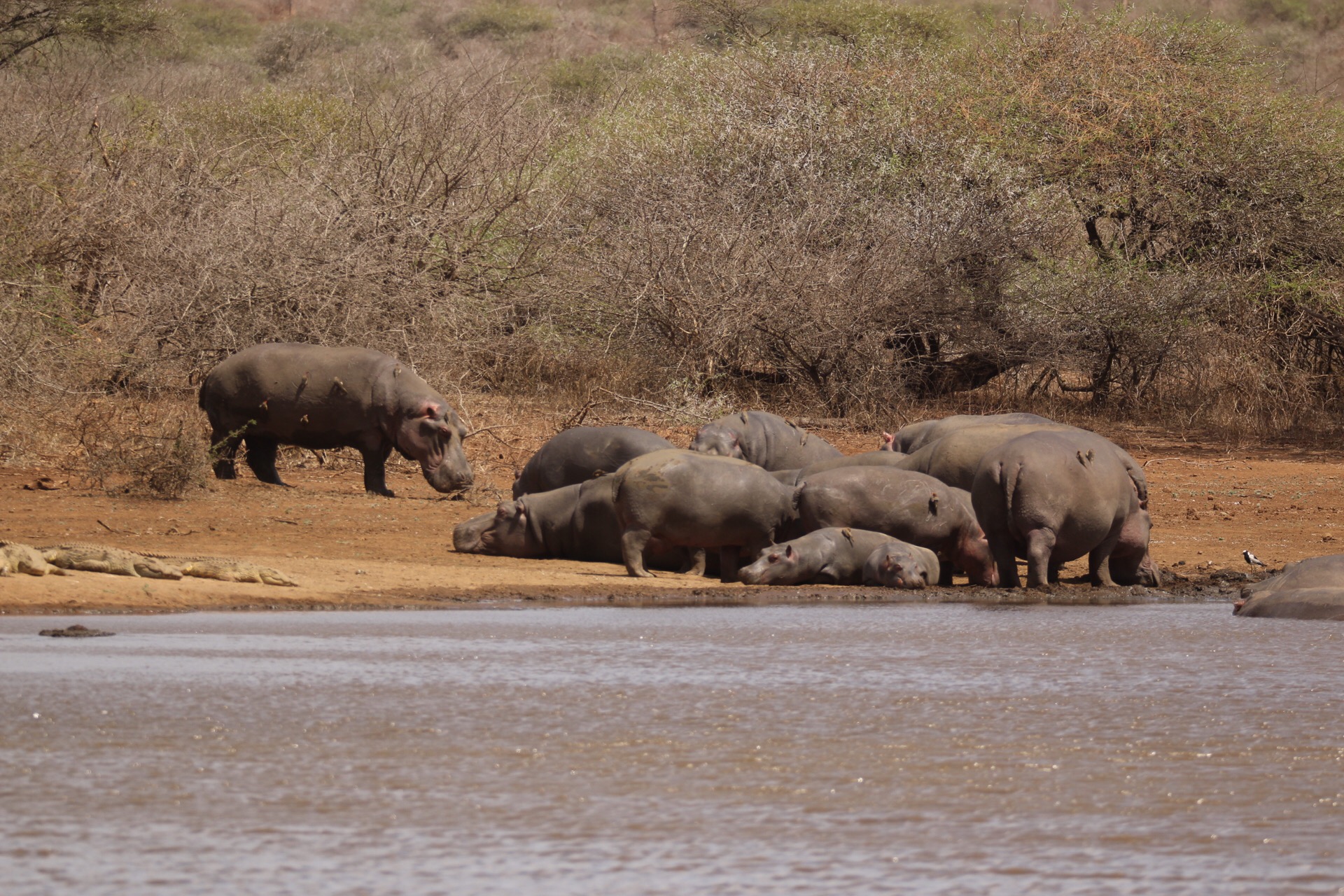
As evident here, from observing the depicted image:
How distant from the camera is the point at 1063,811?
3.83 metres

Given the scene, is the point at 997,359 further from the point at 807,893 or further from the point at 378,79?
the point at 807,893

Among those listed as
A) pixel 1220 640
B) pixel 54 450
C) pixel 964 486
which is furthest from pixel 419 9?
pixel 1220 640

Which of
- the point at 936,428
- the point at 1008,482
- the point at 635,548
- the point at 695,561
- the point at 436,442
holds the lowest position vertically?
the point at 695,561

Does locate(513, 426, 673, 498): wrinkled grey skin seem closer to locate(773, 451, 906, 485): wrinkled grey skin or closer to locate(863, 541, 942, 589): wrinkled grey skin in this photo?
locate(773, 451, 906, 485): wrinkled grey skin

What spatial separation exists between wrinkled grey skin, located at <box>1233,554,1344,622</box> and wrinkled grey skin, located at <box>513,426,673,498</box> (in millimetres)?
4704

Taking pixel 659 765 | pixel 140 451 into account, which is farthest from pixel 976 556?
pixel 659 765

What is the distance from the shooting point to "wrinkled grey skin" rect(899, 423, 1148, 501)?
37.7 ft

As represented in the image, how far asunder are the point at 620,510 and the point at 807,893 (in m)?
7.39

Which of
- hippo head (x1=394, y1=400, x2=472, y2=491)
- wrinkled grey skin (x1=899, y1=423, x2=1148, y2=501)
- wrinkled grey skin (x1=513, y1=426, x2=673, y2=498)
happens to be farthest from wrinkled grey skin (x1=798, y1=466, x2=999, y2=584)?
hippo head (x1=394, y1=400, x2=472, y2=491)

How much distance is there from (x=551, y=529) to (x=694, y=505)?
1.44m

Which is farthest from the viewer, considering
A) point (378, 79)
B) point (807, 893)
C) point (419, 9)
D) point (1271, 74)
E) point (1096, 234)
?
point (419, 9)

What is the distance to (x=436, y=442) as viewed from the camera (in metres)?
14.0

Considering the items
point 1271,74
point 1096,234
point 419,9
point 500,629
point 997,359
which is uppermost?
point 419,9

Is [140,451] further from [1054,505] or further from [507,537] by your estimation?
[1054,505]
